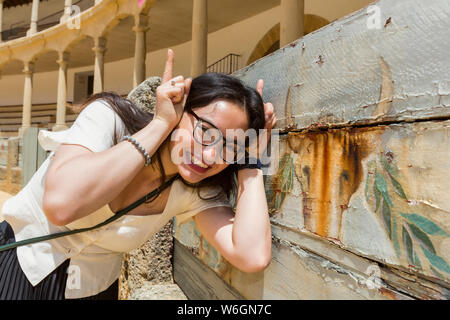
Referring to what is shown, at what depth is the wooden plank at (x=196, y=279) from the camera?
4.47ft

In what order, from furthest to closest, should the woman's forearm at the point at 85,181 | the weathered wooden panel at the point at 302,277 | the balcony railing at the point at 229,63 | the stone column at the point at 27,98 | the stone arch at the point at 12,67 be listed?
the stone arch at the point at 12,67, the stone column at the point at 27,98, the balcony railing at the point at 229,63, the woman's forearm at the point at 85,181, the weathered wooden panel at the point at 302,277

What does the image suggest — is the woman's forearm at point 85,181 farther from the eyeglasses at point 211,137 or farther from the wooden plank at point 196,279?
the wooden plank at point 196,279

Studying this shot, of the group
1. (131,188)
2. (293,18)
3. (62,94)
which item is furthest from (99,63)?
(131,188)

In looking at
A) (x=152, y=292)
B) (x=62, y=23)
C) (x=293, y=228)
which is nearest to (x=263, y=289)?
(x=293, y=228)

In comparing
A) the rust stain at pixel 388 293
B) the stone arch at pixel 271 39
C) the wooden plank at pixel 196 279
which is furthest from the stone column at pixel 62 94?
the rust stain at pixel 388 293

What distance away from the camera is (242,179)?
45.4 inches

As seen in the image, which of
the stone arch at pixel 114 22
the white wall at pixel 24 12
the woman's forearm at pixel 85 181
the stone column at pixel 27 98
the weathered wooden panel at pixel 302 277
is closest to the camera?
the weathered wooden panel at pixel 302 277

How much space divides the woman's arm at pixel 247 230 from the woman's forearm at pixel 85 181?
0.37 metres

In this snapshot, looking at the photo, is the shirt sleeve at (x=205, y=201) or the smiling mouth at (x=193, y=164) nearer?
the smiling mouth at (x=193, y=164)

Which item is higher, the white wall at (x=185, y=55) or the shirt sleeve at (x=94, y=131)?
the white wall at (x=185, y=55)

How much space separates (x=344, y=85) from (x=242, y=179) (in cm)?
49

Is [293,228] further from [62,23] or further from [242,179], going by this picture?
[62,23]

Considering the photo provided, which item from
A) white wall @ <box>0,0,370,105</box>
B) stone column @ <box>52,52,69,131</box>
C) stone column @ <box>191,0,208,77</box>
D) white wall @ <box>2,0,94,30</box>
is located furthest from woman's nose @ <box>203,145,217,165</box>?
white wall @ <box>2,0,94,30</box>

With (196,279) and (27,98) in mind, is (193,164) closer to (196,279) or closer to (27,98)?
(196,279)
